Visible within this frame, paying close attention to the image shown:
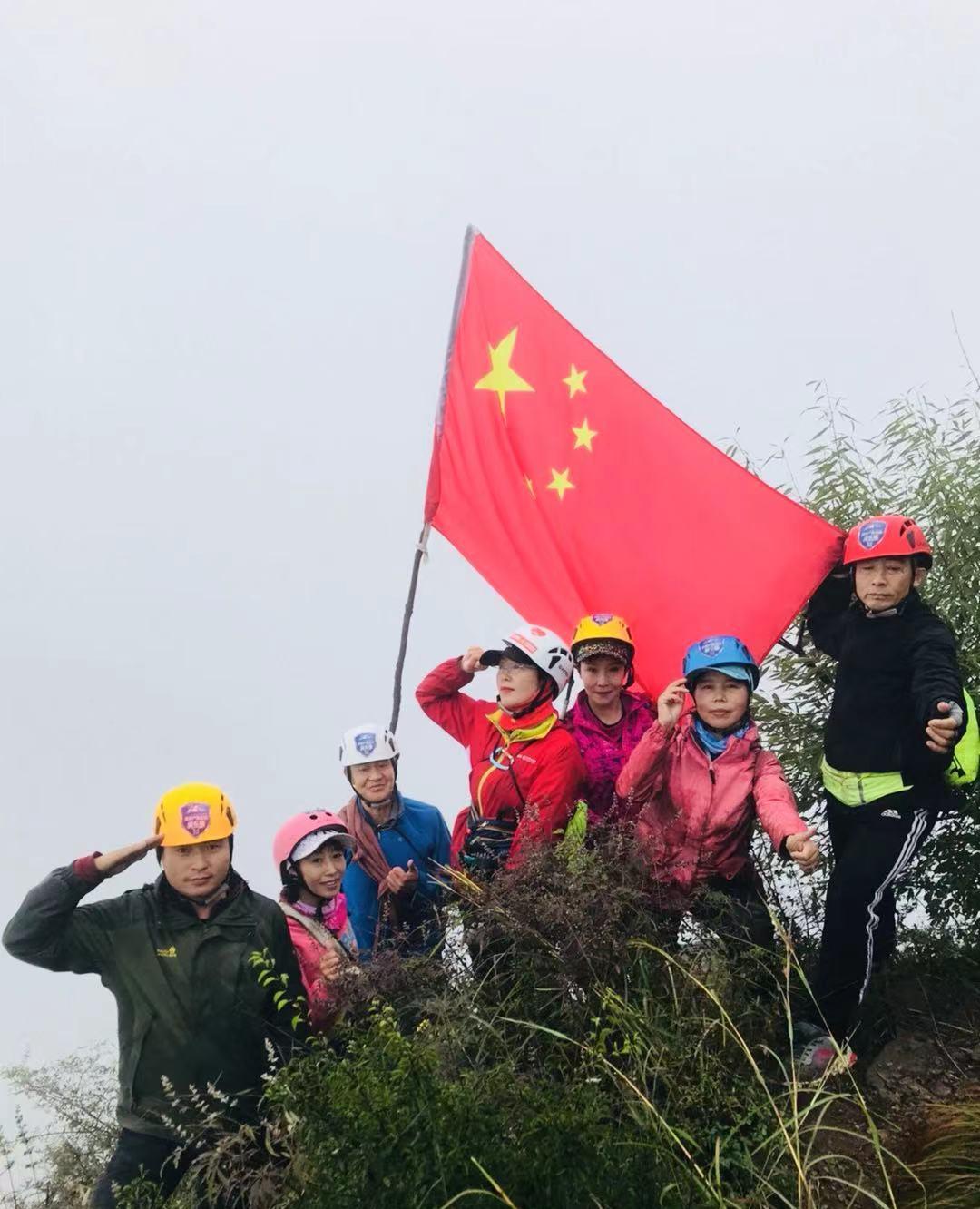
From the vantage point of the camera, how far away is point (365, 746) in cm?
729

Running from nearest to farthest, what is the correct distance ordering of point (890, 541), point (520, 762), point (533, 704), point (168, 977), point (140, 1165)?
1. point (140, 1165)
2. point (168, 977)
3. point (890, 541)
4. point (520, 762)
5. point (533, 704)

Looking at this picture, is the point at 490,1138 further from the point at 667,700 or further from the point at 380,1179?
the point at 667,700

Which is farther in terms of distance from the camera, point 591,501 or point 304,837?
point 591,501

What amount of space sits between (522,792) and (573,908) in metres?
1.13

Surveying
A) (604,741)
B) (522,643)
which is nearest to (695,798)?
(604,741)

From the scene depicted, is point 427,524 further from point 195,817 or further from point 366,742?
point 195,817

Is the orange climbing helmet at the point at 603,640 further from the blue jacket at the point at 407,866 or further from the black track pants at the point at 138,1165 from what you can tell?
the black track pants at the point at 138,1165

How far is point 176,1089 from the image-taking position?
5.32 meters

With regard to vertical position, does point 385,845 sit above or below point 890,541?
below

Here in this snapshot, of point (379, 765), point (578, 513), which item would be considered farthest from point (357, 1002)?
point (578, 513)

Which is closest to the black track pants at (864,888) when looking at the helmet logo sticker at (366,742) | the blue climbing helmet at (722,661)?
the blue climbing helmet at (722,661)

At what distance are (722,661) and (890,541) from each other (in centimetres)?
110

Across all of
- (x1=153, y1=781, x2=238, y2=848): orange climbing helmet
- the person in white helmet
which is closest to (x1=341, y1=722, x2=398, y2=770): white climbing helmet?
the person in white helmet

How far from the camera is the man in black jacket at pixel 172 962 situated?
5246mm
